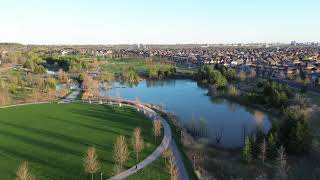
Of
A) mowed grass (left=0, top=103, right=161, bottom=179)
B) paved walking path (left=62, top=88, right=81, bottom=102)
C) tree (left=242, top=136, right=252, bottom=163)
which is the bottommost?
paved walking path (left=62, top=88, right=81, bottom=102)

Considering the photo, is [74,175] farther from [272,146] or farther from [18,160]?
[272,146]

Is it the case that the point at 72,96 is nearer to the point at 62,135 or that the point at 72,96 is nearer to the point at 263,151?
the point at 62,135

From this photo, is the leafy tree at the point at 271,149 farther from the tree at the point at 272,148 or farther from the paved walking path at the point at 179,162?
the paved walking path at the point at 179,162

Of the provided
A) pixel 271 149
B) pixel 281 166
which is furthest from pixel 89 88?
pixel 281 166

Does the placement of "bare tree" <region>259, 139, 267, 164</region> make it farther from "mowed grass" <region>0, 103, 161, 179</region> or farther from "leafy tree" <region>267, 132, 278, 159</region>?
"mowed grass" <region>0, 103, 161, 179</region>

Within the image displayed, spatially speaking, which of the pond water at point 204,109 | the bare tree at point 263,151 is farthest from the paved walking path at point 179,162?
the bare tree at point 263,151

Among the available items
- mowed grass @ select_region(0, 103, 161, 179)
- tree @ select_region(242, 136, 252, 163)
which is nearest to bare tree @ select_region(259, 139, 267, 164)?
tree @ select_region(242, 136, 252, 163)
